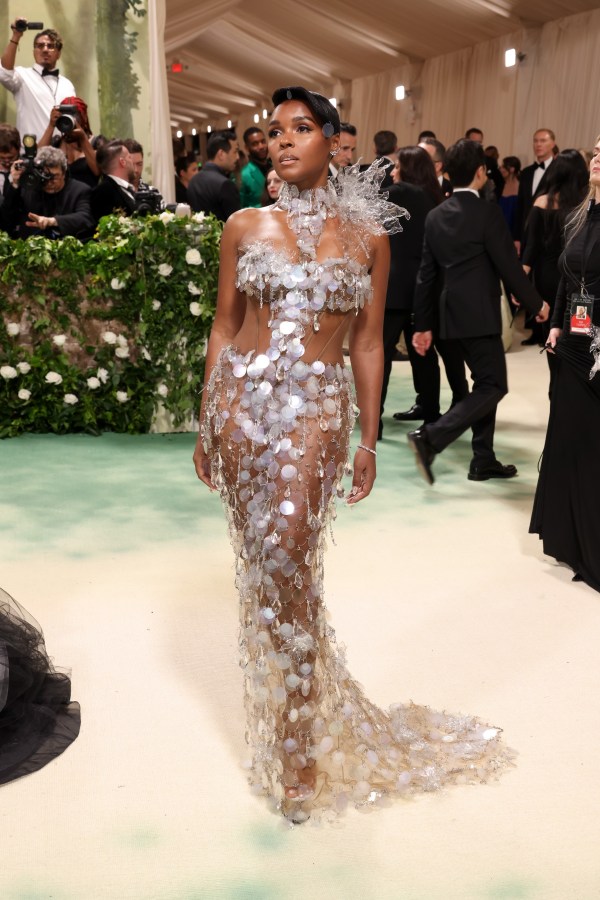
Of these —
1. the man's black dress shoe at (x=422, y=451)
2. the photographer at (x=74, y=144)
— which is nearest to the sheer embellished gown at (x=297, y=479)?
the man's black dress shoe at (x=422, y=451)

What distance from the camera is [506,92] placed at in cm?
1457

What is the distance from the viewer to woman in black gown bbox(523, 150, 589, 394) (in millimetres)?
5891

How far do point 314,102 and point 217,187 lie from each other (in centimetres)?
513

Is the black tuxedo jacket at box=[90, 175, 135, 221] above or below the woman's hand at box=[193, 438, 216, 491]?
above

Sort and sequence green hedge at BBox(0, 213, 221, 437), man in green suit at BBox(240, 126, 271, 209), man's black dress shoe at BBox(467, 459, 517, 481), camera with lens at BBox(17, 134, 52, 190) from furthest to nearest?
man in green suit at BBox(240, 126, 271, 209), camera with lens at BBox(17, 134, 52, 190), green hedge at BBox(0, 213, 221, 437), man's black dress shoe at BBox(467, 459, 517, 481)

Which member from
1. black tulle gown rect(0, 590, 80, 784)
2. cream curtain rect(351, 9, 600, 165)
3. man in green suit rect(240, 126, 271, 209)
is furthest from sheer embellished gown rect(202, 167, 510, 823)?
cream curtain rect(351, 9, 600, 165)

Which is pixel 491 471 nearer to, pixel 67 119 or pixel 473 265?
pixel 473 265

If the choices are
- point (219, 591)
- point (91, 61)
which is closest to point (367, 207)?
point (219, 591)

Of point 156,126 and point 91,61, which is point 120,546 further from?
point 91,61

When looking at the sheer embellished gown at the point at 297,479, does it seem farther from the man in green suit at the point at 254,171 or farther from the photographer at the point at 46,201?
the man in green suit at the point at 254,171

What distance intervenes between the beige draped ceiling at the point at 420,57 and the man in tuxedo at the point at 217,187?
18.1 ft

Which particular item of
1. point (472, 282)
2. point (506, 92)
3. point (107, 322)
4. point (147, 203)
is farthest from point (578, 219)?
point (506, 92)

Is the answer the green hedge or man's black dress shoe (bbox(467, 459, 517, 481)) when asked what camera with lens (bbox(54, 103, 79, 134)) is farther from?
man's black dress shoe (bbox(467, 459, 517, 481))

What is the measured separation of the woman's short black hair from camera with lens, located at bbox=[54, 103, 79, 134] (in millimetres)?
4854
